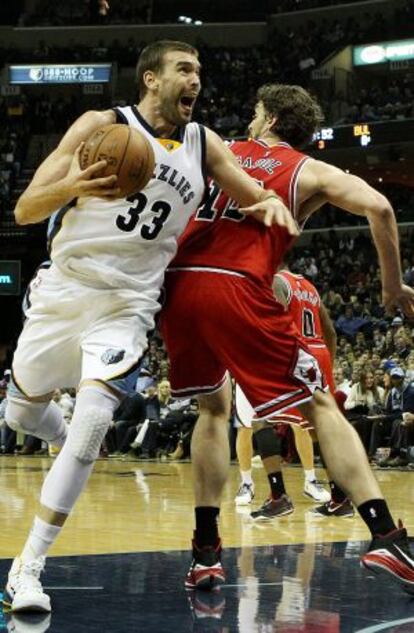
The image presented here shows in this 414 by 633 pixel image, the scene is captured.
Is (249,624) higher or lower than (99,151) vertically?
lower

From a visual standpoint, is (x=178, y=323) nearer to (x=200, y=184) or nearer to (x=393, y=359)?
(x=200, y=184)

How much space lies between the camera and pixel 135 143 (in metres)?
3.38

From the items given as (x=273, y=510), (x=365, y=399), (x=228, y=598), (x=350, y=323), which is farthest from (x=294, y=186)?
(x=350, y=323)

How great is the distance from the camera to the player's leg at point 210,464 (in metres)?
4.03

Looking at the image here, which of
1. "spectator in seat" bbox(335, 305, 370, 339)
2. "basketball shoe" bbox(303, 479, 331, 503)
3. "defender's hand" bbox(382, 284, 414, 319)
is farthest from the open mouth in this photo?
"spectator in seat" bbox(335, 305, 370, 339)

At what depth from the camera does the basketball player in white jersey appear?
3.32m

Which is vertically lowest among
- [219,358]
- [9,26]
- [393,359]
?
[393,359]

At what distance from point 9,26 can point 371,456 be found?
24.3 m

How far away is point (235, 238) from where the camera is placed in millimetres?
3963

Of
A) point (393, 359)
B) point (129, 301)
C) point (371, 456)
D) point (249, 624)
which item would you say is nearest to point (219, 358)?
point (129, 301)

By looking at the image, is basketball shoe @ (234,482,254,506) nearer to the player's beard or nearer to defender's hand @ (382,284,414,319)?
defender's hand @ (382,284,414,319)

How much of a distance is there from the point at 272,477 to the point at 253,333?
10.4ft

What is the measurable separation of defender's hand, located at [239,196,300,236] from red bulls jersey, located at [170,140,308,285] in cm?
34

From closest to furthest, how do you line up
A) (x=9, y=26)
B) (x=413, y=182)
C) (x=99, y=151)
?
1. (x=99, y=151)
2. (x=413, y=182)
3. (x=9, y=26)
